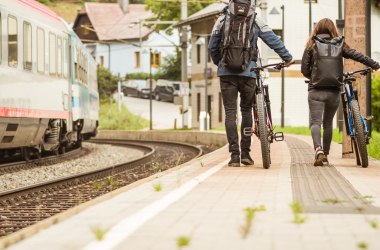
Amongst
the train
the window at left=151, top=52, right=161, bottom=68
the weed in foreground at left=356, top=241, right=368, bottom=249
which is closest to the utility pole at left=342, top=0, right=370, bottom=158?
the train

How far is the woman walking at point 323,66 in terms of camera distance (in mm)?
12195

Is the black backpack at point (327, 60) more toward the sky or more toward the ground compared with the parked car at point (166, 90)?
more toward the ground

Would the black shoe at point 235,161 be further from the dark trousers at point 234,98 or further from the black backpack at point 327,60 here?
the black backpack at point 327,60

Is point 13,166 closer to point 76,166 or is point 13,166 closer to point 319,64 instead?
point 76,166

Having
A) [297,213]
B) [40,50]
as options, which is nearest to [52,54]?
[40,50]

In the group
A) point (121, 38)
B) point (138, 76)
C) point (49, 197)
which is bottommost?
point (49, 197)

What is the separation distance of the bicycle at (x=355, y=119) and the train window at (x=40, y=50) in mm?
8580

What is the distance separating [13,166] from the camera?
789 inches

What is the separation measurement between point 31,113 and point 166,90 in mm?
72718

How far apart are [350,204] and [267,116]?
15.6 ft

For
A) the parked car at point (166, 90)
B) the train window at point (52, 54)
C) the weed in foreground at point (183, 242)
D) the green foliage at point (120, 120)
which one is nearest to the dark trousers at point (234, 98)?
the weed in foreground at point (183, 242)

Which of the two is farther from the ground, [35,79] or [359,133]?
[35,79]

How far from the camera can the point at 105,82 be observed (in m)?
94.2

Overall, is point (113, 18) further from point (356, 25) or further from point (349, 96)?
point (349, 96)
